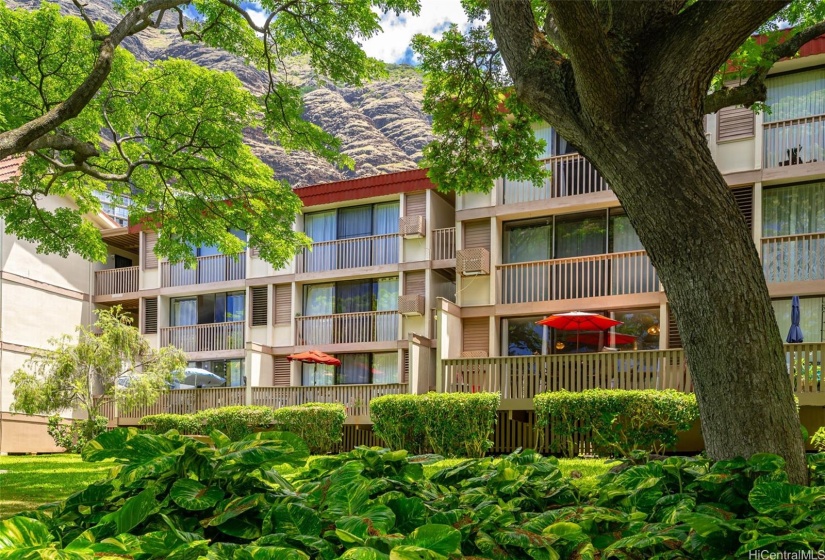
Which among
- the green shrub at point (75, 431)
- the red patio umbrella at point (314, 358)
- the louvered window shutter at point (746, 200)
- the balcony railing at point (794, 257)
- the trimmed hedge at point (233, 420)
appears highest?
the louvered window shutter at point (746, 200)

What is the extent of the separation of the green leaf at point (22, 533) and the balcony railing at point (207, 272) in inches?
1107

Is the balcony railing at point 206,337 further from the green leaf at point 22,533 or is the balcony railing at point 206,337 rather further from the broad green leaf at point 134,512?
the green leaf at point 22,533

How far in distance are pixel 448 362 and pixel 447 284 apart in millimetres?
7680

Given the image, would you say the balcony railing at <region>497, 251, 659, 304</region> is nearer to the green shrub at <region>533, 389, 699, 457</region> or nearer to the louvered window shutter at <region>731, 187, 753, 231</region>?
the louvered window shutter at <region>731, 187, 753, 231</region>

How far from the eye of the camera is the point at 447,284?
88.6ft

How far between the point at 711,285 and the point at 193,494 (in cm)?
311

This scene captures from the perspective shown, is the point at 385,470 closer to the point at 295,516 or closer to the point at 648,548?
the point at 295,516

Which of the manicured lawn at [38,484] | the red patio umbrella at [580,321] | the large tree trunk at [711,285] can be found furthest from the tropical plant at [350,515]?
the red patio umbrella at [580,321]

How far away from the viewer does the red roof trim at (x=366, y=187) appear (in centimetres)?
2694

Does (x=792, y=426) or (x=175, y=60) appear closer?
(x=792, y=426)

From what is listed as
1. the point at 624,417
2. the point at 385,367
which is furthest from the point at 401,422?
the point at 385,367

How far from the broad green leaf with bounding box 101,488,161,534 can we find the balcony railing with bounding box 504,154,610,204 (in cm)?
2106

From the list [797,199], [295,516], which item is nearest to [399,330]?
[797,199]

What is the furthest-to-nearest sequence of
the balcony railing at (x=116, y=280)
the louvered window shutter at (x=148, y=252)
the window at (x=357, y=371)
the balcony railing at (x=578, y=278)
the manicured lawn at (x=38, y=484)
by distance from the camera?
1. the balcony railing at (x=116, y=280)
2. the louvered window shutter at (x=148, y=252)
3. the window at (x=357, y=371)
4. the balcony railing at (x=578, y=278)
5. the manicured lawn at (x=38, y=484)
